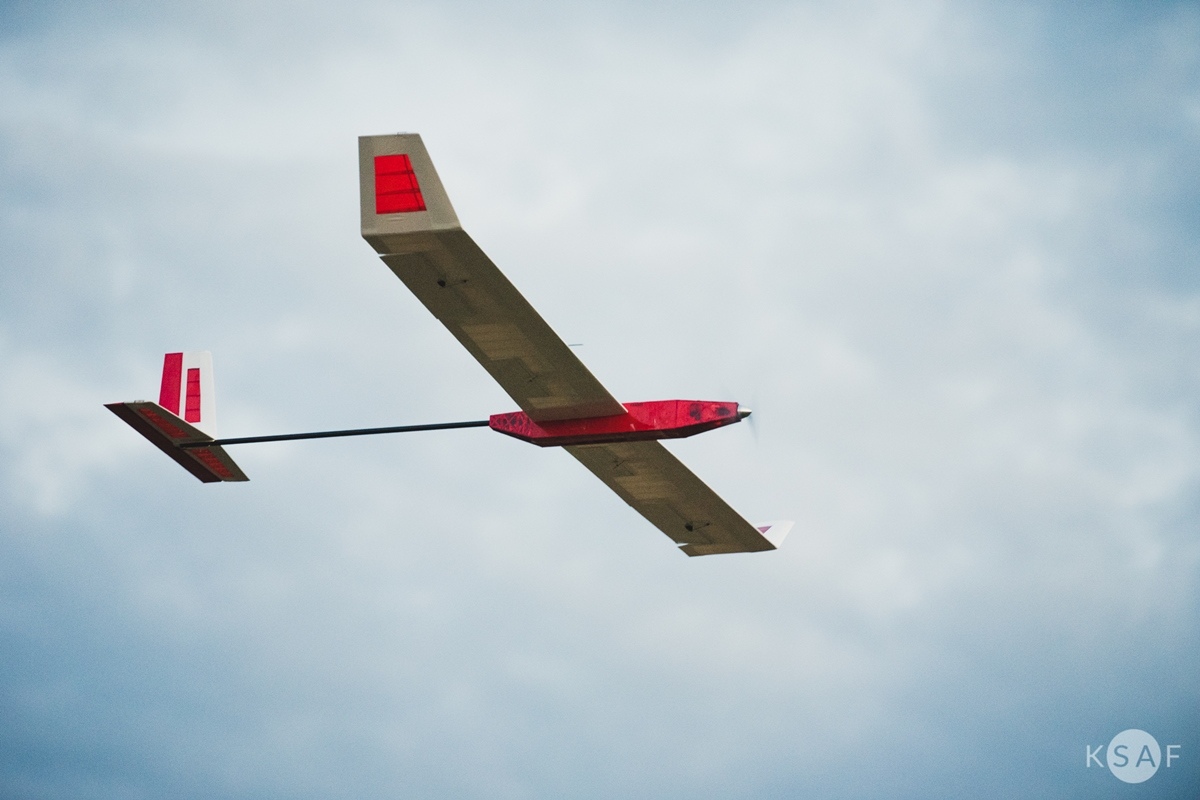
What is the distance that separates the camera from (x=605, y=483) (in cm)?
3319

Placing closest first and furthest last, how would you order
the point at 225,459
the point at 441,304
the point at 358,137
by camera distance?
the point at 358,137, the point at 441,304, the point at 225,459

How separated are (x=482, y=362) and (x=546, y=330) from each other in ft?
5.86

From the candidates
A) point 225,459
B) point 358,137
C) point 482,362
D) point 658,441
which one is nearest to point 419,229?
point 358,137

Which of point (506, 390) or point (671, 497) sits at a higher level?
point (506, 390)

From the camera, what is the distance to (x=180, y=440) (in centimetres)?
3372

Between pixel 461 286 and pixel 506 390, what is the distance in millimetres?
3408

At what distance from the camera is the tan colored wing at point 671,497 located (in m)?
31.8

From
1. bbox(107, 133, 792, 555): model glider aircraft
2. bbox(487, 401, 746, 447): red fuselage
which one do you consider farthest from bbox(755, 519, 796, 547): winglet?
bbox(487, 401, 746, 447): red fuselage

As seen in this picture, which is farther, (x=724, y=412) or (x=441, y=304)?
(x=724, y=412)

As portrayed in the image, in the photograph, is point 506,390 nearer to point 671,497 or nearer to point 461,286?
point 461,286

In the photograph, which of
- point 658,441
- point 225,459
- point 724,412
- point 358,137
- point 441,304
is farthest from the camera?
point 225,459

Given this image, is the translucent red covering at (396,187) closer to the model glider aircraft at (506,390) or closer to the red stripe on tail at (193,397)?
the model glider aircraft at (506,390)

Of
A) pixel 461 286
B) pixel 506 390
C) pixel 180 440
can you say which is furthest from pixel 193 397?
pixel 461 286

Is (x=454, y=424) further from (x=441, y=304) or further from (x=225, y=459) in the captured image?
(x=225, y=459)
